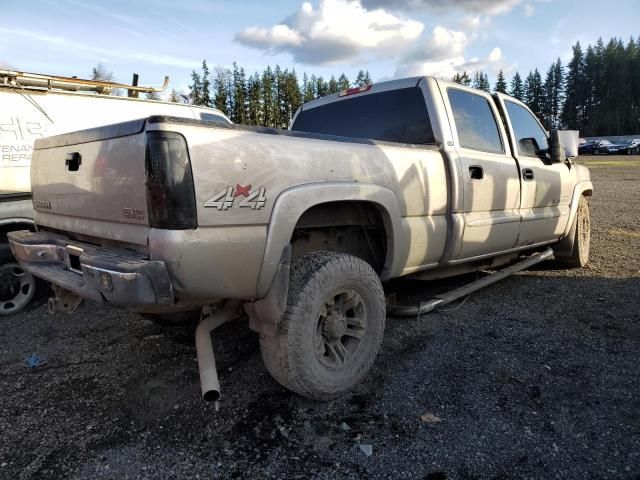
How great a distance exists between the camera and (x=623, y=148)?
4003 centimetres

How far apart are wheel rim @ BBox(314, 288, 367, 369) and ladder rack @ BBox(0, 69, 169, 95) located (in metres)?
3.93

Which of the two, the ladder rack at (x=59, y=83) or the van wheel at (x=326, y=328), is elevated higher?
the ladder rack at (x=59, y=83)

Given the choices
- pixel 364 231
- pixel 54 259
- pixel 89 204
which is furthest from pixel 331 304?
pixel 54 259

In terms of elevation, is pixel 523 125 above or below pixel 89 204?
above

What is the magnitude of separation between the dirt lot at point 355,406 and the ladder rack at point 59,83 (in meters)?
2.37

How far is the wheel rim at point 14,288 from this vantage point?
4270mm

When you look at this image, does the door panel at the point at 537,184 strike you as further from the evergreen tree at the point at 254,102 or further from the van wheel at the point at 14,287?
the evergreen tree at the point at 254,102

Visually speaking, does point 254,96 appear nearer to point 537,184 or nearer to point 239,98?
point 239,98

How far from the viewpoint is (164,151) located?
6.35 ft

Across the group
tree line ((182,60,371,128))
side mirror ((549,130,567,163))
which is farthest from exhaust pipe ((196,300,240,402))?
tree line ((182,60,371,128))

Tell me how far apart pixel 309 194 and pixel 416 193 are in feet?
3.33

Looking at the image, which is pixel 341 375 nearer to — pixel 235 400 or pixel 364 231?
pixel 235 400

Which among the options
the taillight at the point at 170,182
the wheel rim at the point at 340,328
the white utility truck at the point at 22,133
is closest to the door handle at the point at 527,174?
the wheel rim at the point at 340,328

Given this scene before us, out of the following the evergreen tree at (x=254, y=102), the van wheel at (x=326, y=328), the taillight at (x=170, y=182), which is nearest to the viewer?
the taillight at (x=170, y=182)
